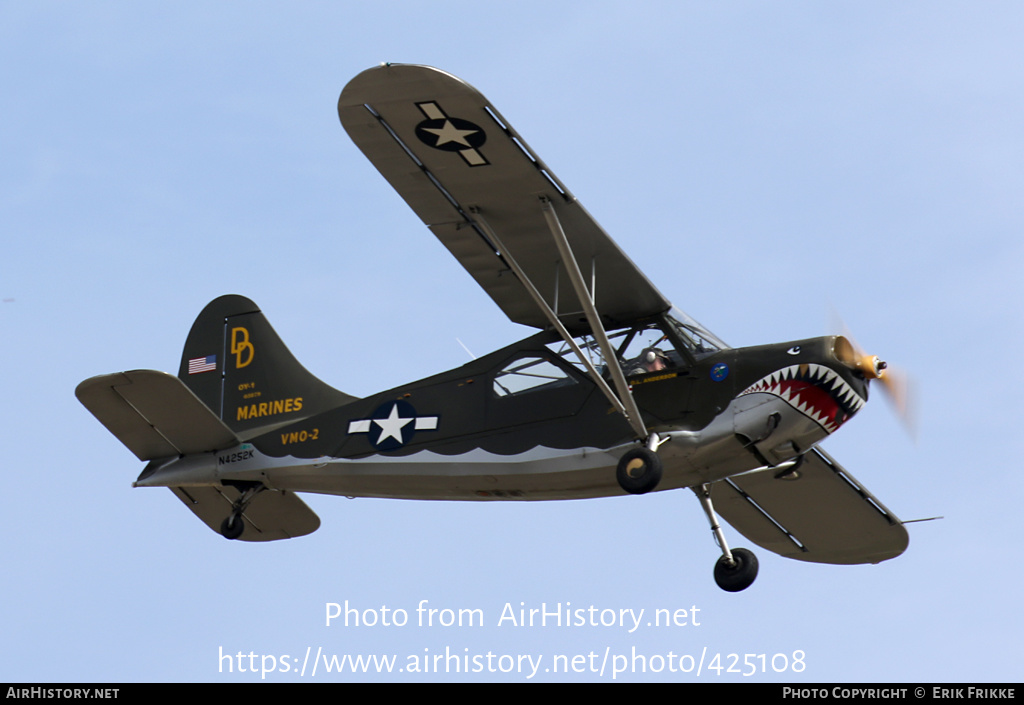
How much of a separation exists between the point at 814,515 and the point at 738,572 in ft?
8.05

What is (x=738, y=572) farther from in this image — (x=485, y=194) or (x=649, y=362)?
(x=485, y=194)

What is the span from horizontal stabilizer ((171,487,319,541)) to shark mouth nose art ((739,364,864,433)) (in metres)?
5.38

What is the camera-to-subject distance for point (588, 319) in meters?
14.1

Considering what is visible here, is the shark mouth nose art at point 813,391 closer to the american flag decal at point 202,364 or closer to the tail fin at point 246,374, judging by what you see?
the tail fin at point 246,374

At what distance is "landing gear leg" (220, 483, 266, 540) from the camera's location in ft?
52.3

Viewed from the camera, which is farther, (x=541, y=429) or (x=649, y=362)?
(x=541, y=429)

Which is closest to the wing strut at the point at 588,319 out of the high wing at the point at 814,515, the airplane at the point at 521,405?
the airplane at the point at 521,405

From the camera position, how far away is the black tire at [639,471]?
44.8 feet

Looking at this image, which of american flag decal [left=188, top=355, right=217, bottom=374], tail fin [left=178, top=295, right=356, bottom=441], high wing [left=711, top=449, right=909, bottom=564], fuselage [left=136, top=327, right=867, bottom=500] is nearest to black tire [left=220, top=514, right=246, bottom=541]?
fuselage [left=136, top=327, right=867, bottom=500]

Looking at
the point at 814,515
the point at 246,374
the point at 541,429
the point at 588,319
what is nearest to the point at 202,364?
the point at 246,374
